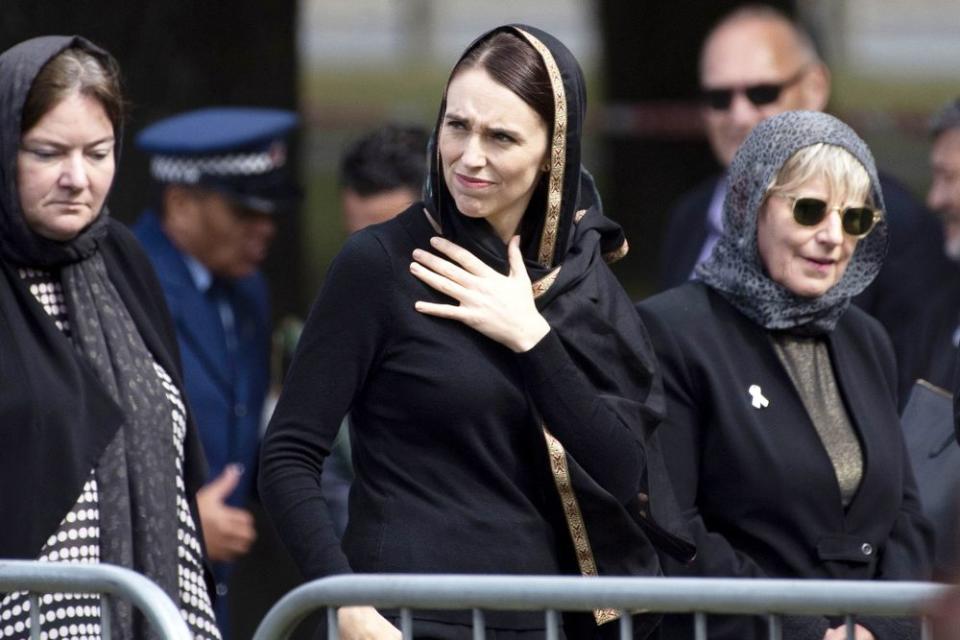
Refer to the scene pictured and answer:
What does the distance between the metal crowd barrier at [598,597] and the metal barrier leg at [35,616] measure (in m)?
0.43

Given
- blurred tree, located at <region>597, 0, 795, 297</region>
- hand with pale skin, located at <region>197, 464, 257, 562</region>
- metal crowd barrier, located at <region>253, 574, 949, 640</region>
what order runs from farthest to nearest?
blurred tree, located at <region>597, 0, 795, 297</region> → hand with pale skin, located at <region>197, 464, 257, 562</region> → metal crowd barrier, located at <region>253, 574, 949, 640</region>

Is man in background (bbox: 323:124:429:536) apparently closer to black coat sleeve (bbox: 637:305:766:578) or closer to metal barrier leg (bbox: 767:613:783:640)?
black coat sleeve (bbox: 637:305:766:578)

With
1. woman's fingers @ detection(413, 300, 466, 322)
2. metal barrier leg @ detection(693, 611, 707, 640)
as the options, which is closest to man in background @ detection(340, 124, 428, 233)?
woman's fingers @ detection(413, 300, 466, 322)

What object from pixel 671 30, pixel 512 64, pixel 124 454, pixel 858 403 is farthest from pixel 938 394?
pixel 671 30

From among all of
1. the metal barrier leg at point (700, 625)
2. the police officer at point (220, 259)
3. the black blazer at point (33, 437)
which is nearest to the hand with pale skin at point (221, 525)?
the police officer at point (220, 259)

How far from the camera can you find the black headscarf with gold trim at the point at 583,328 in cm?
371

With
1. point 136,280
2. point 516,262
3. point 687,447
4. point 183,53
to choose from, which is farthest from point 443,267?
point 183,53

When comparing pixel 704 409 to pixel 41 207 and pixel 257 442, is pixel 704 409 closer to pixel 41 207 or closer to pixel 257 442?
pixel 41 207

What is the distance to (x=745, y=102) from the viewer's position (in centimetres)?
597

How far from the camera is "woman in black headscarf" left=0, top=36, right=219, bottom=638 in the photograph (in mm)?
3902

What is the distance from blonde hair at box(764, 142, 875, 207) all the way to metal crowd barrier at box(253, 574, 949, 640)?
1.28 meters

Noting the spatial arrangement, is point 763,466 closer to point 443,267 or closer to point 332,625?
point 443,267

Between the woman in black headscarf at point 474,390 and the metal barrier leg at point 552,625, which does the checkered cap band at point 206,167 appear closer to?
the woman in black headscarf at point 474,390

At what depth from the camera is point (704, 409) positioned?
4215mm
